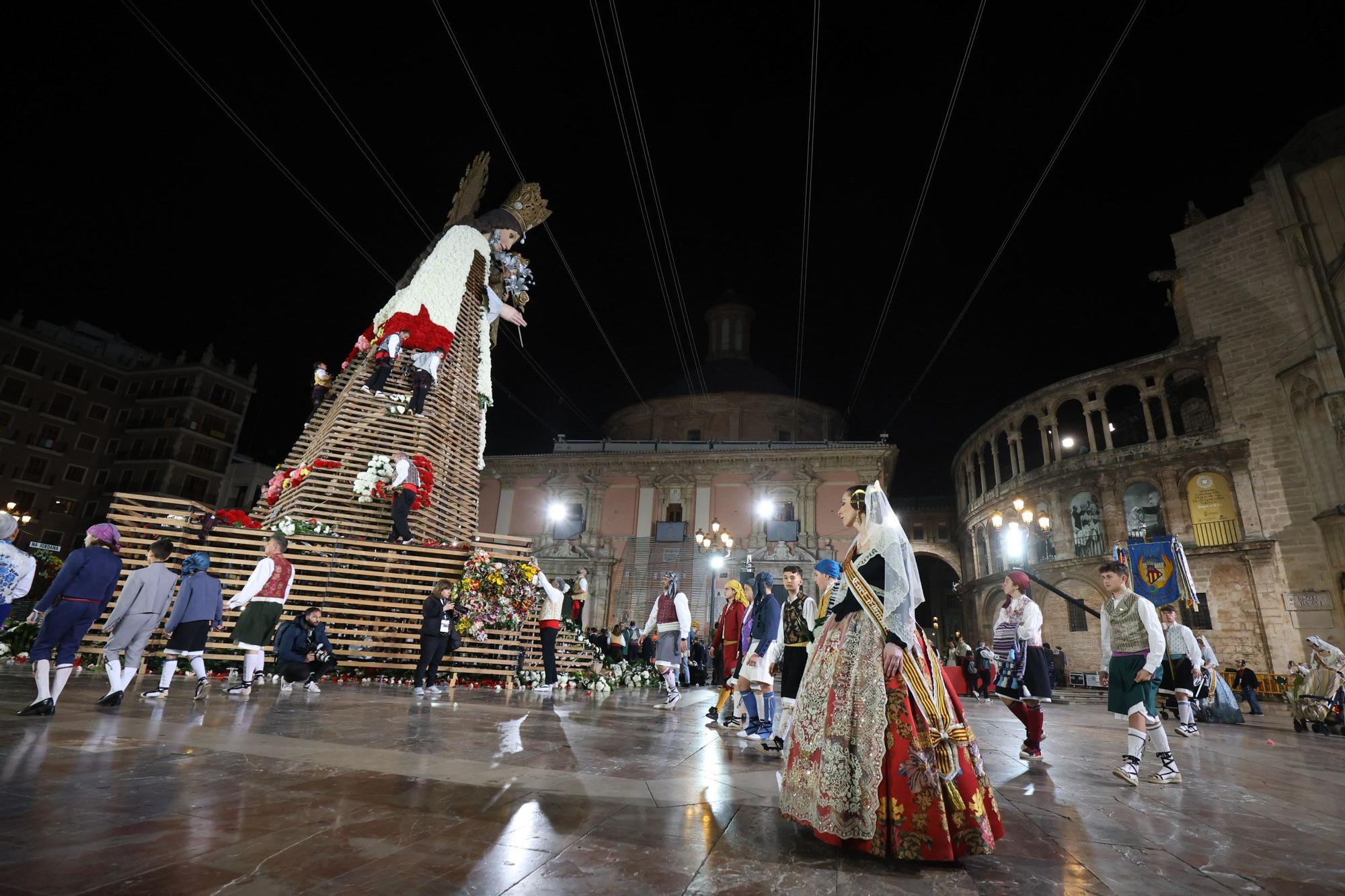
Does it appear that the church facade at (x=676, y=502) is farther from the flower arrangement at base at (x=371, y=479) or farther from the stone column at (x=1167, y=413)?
the flower arrangement at base at (x=371, y=479)

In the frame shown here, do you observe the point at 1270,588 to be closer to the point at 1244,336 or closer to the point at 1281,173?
the point at 1244,336

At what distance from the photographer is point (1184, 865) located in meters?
2.65

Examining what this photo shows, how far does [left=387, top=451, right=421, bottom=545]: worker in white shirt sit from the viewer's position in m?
11.0

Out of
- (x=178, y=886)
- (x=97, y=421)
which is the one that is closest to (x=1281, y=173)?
(x=178, y=886)

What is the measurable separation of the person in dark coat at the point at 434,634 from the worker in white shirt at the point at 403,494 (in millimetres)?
2044

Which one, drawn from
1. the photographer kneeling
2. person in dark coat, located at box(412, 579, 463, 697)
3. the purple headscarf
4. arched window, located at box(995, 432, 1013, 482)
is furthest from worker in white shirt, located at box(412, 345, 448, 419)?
arched window, located at box(995, 432, 1013, 482)

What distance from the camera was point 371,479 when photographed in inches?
458

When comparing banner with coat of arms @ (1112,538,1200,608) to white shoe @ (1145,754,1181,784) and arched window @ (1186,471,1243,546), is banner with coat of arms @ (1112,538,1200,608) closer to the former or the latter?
white shoe @ (1145,754,1181,784)

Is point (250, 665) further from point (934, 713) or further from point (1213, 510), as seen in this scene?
point (1213, 510)

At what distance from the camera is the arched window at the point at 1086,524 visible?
81.5 ft

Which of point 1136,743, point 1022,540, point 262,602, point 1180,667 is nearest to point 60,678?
point 262,602

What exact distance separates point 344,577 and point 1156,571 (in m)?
15.6

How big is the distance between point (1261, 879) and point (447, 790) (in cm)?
360

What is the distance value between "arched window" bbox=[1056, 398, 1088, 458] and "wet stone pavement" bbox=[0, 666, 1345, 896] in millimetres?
27046
